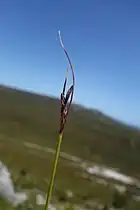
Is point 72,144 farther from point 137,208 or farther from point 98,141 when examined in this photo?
point 137,208

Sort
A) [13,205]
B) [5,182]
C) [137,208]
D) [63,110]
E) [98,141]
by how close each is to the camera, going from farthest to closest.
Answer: [98,141] < [137,208] < [5,182] < [13,205] < [63,110]

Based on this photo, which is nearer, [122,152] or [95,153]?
[95,153]

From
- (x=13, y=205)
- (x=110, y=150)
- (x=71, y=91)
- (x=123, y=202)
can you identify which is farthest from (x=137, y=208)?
(x=110, y=150)

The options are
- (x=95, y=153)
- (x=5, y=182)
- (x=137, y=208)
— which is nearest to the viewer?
(x=5, y=182)

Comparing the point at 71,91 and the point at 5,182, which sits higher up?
the point at 5,182

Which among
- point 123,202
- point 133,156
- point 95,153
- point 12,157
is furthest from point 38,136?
point 123,202

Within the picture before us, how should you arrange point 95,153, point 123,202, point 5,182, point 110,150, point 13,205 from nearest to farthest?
point 13,205, point 5,182, point 123,202, point 95,153, point 110,150

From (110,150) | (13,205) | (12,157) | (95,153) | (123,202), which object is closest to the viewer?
(13,205)

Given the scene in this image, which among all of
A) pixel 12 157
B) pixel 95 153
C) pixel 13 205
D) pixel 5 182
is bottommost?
pixel 13 205

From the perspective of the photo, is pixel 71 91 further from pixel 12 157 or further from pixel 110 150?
pixel 110 150
